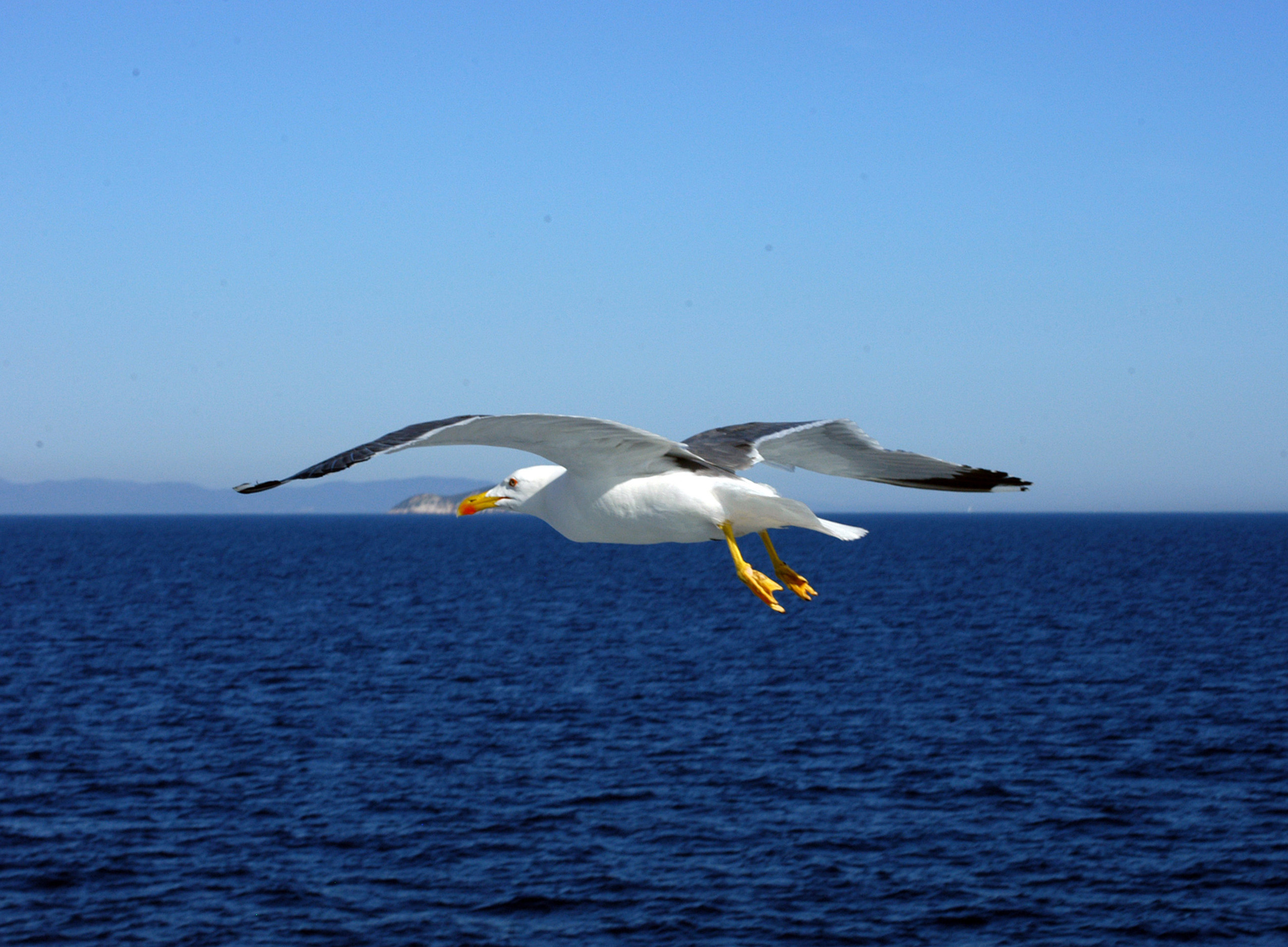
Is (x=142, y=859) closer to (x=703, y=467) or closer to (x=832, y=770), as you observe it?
(x=832, y=770)

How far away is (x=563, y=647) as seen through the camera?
11762cm

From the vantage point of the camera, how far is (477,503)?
8.92 meters

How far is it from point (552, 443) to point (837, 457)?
2.78m

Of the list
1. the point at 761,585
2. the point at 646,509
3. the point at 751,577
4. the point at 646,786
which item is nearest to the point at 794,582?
the point at 761,585

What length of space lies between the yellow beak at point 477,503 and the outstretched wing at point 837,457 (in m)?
1.67

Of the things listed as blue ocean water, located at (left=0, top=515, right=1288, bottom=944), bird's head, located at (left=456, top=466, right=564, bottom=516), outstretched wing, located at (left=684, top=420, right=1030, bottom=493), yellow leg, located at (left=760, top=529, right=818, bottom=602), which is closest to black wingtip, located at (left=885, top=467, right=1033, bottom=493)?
outstretched wing, located at (left=684, top=420, right=1030, bottom=493)

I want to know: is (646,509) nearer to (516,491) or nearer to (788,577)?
(788,577)

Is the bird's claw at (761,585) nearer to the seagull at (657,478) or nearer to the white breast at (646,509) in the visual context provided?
the seagull at (657,478)

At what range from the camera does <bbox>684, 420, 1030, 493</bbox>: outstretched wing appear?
825cm

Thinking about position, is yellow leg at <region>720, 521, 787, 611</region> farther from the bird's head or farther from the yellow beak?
the yellow beak

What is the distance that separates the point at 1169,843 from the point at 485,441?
62334 millimetres

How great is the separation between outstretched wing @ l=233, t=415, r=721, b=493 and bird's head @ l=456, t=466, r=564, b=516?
0.82 m

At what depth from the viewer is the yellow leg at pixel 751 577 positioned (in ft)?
24.2

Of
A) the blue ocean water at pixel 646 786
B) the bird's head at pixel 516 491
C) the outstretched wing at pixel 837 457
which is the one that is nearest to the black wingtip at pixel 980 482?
the outstretched wing at pixel 837 457
